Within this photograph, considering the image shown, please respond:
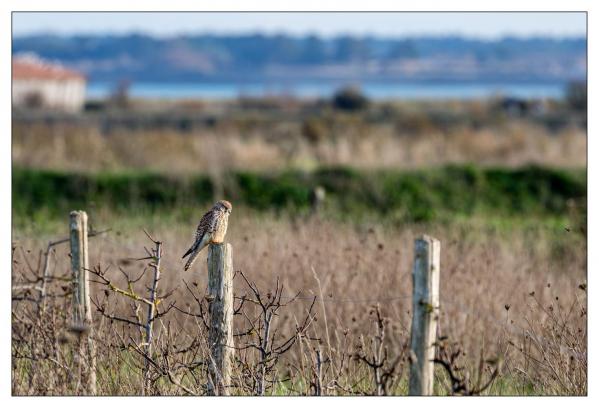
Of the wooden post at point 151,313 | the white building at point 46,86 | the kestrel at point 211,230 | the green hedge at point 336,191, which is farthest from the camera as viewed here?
the white building at point 46,86

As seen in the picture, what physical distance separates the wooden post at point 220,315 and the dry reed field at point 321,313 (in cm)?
12

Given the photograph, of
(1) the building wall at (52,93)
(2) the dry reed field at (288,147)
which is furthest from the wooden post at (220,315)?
(1) the building wall at (52,93)

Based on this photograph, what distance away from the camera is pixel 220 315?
627 centimetres

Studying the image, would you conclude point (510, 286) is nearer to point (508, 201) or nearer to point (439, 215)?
point (439, 215)

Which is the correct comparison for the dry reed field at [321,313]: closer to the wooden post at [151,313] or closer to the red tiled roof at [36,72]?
the wooden post at [151,313]

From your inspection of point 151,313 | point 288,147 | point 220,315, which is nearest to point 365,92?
point 288,147

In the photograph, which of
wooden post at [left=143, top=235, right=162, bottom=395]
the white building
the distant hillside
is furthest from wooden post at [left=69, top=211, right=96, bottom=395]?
the white building

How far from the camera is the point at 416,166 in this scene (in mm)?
19500

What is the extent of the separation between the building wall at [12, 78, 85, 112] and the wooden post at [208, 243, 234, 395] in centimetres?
3784

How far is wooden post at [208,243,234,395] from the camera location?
6.22 m

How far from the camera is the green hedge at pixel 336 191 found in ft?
56.6

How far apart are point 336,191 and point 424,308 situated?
42.0ft

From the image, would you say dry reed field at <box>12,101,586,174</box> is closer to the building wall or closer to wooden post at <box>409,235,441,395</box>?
wooden post at <box>409,235,441,395</box>

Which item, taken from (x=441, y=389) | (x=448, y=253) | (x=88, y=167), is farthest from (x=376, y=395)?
(x=88, y=167)
